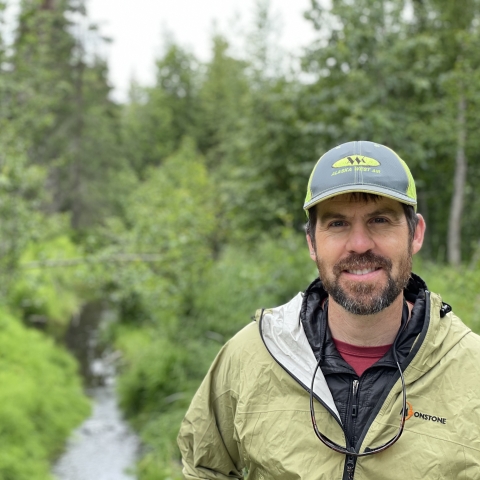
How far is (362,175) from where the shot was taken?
6.42 ft

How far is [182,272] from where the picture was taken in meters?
10.1

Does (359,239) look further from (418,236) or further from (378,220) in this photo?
(418,236)

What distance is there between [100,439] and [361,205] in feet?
25.4

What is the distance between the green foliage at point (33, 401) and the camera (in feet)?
22.4

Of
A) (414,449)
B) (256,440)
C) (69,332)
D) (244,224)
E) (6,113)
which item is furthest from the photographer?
(69,332)

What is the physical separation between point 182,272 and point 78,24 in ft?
73.5

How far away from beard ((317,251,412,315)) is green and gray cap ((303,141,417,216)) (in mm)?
226

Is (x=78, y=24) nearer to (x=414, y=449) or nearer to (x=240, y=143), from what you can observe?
(x=240, y=143)

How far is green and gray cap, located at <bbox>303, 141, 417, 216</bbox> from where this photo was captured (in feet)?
6.41

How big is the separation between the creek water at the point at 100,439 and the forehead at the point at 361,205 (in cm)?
645

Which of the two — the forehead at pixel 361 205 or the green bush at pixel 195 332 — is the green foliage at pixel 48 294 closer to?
the green bush at pixel 195 332

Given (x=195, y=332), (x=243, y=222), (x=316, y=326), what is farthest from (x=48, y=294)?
(x=316, y=326)

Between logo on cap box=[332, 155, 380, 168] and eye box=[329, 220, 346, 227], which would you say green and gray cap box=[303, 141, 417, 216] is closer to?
logo on cap box=[332, 155, 380, 168]

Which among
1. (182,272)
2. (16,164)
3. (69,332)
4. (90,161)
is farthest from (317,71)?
(90,161)
